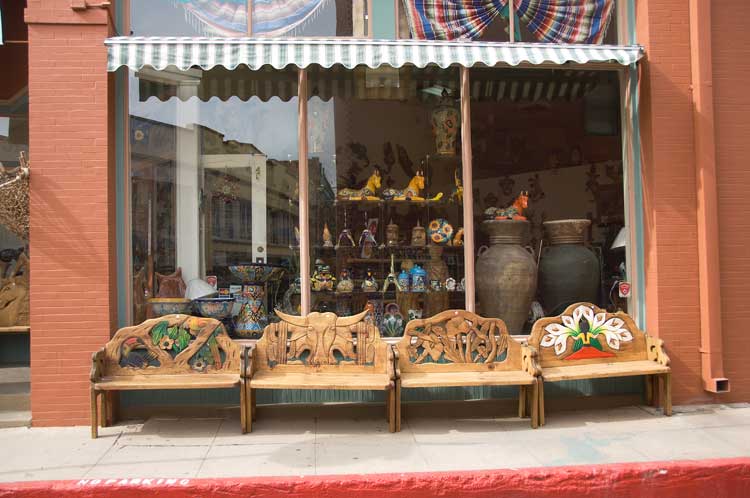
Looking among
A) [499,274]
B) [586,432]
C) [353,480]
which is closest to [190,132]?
[499,274]

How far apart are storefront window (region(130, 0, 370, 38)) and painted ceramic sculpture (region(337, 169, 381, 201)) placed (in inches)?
57.1

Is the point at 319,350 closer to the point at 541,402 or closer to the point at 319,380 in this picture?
the point at 319,380

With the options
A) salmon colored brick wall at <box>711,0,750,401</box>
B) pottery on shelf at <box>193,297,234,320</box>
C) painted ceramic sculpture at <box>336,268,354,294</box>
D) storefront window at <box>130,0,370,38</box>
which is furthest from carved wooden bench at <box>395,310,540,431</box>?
storefront window at <box>130,0,370,38</box>

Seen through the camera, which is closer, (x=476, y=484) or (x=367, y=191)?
(x=476, y=484)

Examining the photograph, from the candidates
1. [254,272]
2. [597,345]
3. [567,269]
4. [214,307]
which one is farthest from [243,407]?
[567,269]

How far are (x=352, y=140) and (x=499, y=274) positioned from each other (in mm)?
2089

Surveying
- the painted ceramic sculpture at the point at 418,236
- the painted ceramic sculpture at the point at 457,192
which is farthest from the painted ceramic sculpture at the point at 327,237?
the painted ceramic sculpture at the point at 457,192

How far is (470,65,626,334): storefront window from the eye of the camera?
6.34m

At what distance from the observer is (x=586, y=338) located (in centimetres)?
A: 570

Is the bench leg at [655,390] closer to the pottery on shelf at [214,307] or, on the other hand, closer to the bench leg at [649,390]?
the bench leg at [649,390]

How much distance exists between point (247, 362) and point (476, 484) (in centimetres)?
229

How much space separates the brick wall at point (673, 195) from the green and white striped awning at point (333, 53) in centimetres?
50

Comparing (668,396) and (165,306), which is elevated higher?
(165,306)

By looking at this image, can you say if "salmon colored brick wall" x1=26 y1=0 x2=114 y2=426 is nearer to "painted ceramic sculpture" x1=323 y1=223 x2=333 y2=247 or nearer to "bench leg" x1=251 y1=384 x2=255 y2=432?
"bench leg" x1=251 y1=384 x2=255 y2=432
